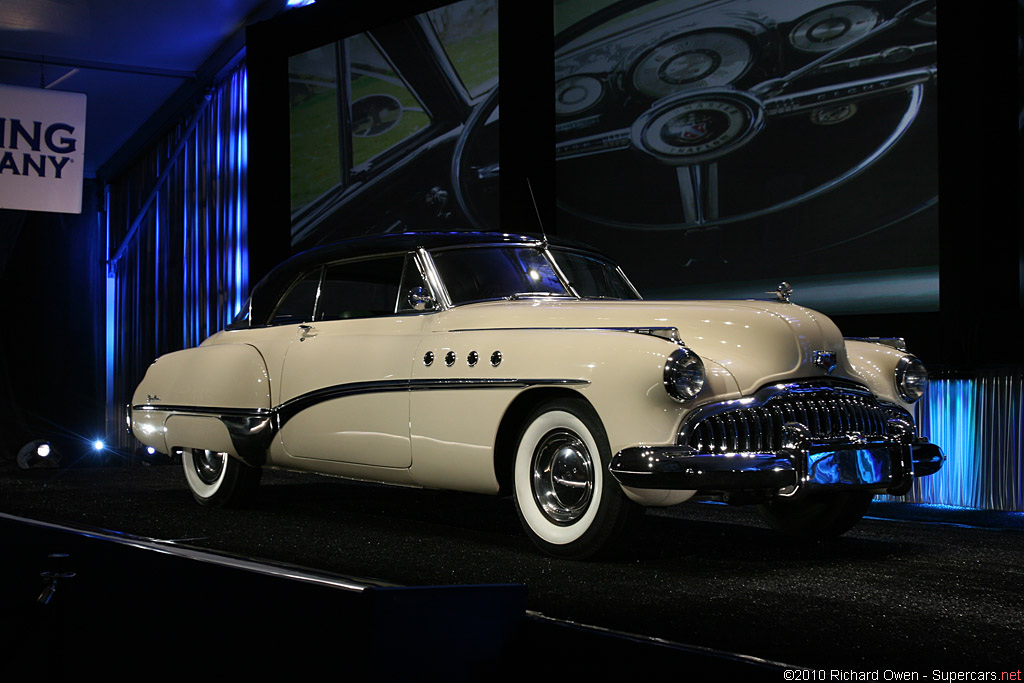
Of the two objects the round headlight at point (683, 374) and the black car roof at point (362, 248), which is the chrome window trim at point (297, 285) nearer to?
the black car roof at point (362, 248)

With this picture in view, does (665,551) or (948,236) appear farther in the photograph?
(948,236)

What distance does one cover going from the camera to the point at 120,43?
11391 mm

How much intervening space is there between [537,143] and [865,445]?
15.6 ft

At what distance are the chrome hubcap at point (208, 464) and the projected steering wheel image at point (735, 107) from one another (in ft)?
11.3

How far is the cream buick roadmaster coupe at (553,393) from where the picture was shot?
338 centimetres

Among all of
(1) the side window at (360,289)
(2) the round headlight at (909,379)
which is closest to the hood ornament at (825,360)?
(2) the round headlight at (909,379)

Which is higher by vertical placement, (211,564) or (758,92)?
(758,92)

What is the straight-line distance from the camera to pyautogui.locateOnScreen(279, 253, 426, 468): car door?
4.24 metres

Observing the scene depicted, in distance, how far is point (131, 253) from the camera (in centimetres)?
1527

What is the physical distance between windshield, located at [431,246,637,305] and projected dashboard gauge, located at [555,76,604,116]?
131 inches

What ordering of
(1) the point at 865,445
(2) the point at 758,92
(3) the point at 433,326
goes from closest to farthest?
(1) the point at 865,445 < (3) the point at 433,326 < (2) the point at 758,92

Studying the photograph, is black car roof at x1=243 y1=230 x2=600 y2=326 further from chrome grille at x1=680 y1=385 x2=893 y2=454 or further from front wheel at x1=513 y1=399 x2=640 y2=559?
chrome grille at x1=680 y1=385 x2=893 y2=454

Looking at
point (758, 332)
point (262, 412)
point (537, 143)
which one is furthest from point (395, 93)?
point (758, 332)

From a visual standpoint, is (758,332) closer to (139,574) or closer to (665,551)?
(665,551)
